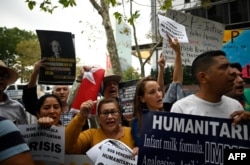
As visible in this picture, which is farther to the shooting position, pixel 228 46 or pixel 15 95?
pixel 15 95

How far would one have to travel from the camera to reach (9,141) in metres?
1.40

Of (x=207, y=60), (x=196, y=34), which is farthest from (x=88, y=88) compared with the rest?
(x=196, y=34)

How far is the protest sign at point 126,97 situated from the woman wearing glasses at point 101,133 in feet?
3.35

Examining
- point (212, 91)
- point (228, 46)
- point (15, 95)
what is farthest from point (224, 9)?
point (212, 91)

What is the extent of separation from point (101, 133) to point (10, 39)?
39.9 m

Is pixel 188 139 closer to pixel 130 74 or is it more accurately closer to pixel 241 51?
pixel 241 51

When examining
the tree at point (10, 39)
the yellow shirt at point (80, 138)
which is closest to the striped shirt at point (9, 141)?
the yellow shirt at point (80, 138)

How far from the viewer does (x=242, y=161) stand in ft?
6.54

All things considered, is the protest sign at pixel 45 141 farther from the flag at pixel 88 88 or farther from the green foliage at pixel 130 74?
the green foliage at pixel 130 74

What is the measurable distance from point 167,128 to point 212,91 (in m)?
0.51

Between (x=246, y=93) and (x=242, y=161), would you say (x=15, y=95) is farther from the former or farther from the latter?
(x=242, y=161)

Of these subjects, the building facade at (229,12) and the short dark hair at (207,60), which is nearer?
the short dark hair at (207,60)

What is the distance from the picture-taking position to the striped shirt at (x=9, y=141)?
1.38 metres

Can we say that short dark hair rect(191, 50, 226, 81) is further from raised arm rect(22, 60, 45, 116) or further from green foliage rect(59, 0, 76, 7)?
green foliage rect(59, 0, 76, 7)
